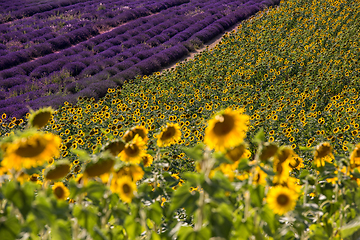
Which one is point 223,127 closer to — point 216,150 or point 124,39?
point 216,150

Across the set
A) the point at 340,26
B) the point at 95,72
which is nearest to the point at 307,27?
the point at 340,26

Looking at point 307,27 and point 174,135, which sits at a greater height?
point 174,135

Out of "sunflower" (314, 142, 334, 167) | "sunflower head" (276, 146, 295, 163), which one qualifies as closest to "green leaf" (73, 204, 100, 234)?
"sunflower head" (276, 146, 295, 163)

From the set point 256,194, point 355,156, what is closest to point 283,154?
point 256,194

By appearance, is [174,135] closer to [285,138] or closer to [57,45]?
[285,138]

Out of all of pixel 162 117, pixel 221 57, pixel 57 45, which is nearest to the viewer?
pixel 162 117

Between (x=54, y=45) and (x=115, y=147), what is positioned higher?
(x=115, y=147)

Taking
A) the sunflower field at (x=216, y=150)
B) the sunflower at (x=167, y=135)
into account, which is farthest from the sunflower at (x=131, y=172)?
the sunflower at (x=167, y=135)

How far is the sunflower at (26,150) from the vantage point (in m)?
1.06

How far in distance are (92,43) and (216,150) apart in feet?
45.4

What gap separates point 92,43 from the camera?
45.2 ft

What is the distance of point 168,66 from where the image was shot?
39.4ft

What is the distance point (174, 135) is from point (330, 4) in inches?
638

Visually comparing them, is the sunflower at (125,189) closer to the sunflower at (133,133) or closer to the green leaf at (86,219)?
the green leaf at (86,219)
